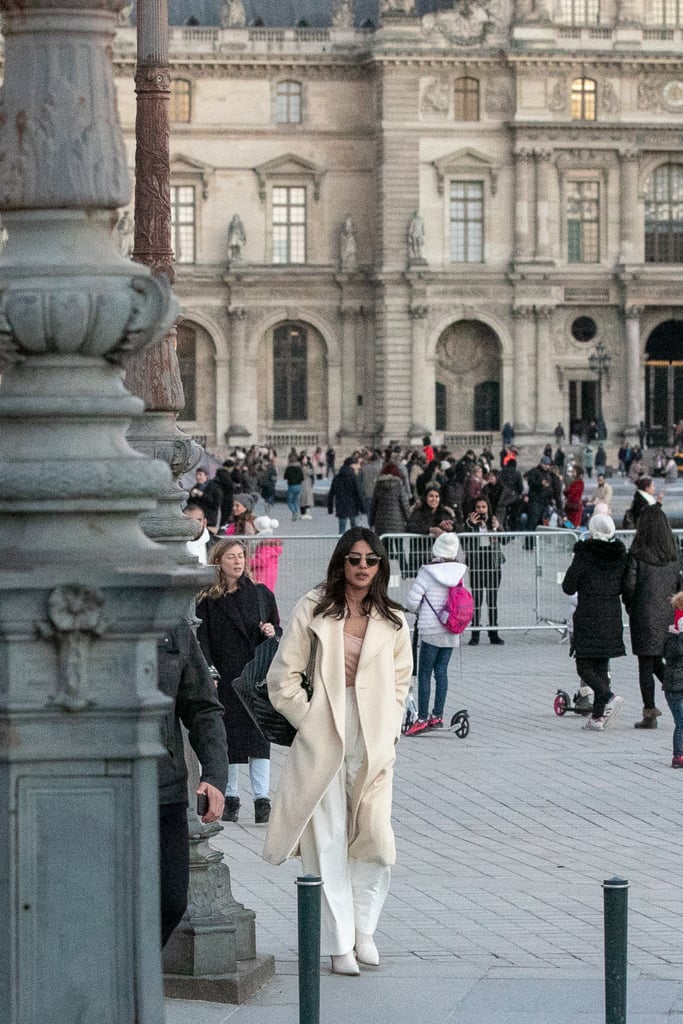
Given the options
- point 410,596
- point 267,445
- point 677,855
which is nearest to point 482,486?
point 410,596

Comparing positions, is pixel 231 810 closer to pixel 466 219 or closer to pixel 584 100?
pixel 466 219

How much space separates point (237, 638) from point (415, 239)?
55333 mm

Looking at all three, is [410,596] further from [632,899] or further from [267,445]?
[267,445]

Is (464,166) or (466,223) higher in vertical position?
(464,166)

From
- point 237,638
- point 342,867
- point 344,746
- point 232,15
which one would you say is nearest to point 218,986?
point 342,867

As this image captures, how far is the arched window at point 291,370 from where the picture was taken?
70.2 metres

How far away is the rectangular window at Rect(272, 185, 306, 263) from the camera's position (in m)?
69.9

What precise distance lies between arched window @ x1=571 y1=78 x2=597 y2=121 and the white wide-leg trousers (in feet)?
199

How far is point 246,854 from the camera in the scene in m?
12.0

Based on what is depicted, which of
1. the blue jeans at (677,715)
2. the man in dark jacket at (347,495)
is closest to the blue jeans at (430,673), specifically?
the blue jeans at (677,715)

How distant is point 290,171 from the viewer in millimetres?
69438

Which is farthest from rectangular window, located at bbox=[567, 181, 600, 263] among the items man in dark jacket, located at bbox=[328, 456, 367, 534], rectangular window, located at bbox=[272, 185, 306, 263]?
man in dark jacket, located at bbox=[328, 456, 367, 534]

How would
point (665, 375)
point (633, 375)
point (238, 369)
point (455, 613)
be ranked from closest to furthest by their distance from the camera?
point (455, 613) → point (633, 375) → point (238, 369) → point (665, 375)

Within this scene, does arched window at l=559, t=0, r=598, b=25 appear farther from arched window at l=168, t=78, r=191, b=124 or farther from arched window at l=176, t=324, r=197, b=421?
arched window at l=176, t=324, r=197, b=421
